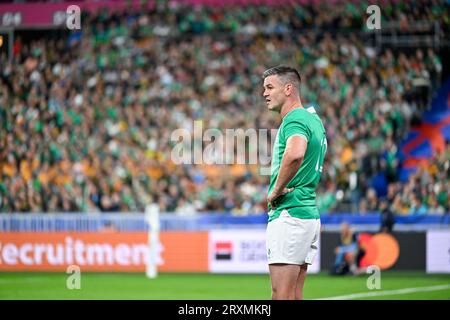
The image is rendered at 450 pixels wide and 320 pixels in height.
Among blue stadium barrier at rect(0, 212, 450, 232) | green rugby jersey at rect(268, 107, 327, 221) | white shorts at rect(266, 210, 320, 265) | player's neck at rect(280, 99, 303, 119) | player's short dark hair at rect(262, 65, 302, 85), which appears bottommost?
blue stadium barrier at rect(0, 212, 450, 232)

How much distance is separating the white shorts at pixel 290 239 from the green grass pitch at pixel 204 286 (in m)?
7.02

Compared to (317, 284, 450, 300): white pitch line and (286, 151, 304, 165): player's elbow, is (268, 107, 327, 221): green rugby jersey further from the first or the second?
(317, 284, 450, 300): white pitch line

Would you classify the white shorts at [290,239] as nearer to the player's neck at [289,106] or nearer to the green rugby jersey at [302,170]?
the green rugby jersey at [302,170]

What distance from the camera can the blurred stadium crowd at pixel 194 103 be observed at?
23484 mm

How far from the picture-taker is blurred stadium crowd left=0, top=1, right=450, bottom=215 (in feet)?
77.0

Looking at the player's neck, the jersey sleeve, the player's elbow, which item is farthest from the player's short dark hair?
the player's elbow

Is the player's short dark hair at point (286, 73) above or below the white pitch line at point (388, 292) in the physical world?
above

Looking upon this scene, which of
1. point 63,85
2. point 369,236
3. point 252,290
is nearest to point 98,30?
point 63,85

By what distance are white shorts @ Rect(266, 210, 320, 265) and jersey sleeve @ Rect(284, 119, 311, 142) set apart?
0.64m

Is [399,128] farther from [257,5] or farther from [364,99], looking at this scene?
[257,5]

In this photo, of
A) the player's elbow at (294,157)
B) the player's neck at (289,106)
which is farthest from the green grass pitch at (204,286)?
the player's elbow at (294,157)

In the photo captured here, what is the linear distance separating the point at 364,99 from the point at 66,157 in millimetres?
8471

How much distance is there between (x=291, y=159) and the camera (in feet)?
23.7

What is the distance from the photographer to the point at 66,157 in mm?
25141
